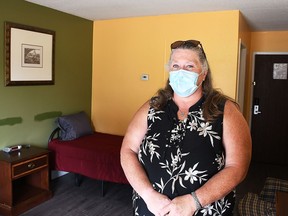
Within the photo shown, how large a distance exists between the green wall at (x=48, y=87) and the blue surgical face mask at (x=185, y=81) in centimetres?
239

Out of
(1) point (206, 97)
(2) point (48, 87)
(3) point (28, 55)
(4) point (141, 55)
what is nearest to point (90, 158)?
(2) point (48, 87)

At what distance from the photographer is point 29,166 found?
9.72 ft

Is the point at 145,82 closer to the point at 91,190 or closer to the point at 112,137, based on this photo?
the point at 112,137

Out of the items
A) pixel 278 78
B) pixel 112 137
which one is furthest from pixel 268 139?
pixel 112 137

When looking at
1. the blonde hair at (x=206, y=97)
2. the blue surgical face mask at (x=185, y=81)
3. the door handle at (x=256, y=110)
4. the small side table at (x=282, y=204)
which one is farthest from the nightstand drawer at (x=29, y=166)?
the door handle at (x=256, y=110)

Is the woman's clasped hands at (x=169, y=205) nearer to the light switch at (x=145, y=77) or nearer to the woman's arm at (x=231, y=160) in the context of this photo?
the woman's arm at (x=231, y=160)

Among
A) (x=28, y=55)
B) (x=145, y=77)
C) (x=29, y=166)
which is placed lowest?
(x=29, y=166)

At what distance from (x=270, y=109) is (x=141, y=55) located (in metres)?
2.43

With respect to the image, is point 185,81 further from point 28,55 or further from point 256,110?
point 256,110

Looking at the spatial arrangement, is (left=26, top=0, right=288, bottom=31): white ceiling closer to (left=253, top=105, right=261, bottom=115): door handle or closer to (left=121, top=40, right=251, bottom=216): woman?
(left=253, top=105, right=261, bottom=115): door handle

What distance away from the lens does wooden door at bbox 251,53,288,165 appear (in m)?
4.76

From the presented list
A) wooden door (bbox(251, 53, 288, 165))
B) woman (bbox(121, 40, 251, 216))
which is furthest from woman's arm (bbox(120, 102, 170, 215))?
wooden door (bbox(251, 53, 288, 165))

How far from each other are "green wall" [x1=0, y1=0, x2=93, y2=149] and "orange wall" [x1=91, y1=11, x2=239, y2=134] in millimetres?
219

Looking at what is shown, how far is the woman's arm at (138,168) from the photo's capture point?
48.9 inches
